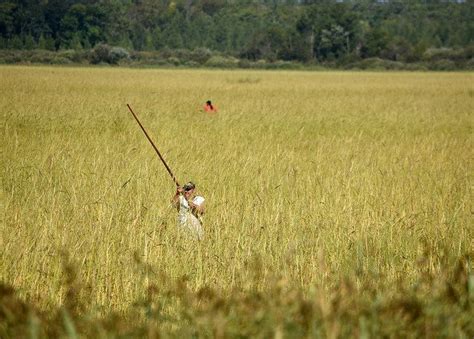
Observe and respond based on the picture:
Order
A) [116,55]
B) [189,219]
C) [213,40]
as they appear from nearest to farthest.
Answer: [189,219] → [116,55] → [213,40]

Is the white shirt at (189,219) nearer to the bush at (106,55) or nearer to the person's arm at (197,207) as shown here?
the person's arm at (197,207)

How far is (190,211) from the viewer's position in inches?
203

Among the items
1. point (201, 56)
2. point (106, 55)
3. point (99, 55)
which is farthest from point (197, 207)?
point (201, 56)

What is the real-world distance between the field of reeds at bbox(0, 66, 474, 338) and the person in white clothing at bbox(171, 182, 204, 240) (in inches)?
3.1

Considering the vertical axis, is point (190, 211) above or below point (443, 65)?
above

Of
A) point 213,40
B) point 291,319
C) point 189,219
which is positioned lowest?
point 213,40

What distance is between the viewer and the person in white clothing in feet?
16.6

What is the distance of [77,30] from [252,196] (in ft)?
342

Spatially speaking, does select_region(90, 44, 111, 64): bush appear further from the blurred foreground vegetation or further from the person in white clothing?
the blurred foreground vegetation

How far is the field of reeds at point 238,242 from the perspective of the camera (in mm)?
2770

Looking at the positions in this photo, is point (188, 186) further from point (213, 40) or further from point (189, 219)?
point (213, 40)

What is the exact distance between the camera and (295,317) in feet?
8.89

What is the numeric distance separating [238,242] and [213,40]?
116 metres

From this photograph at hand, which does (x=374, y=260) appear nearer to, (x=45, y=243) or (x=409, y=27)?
(x=45, y=243)
